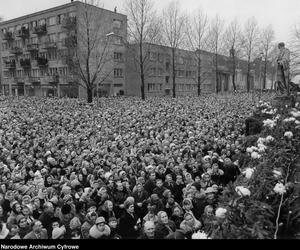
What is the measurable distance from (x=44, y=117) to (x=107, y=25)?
3302cm

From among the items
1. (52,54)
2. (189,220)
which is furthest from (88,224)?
(52,54)

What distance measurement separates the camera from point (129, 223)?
690cm

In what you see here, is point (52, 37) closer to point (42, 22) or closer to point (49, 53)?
point (49, 53)

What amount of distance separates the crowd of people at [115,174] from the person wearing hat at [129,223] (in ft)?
0.07

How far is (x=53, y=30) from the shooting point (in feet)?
170

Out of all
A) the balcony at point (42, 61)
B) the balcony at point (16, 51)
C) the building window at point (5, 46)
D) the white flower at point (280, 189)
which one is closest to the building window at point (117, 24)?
the balcony at point (42, 61)

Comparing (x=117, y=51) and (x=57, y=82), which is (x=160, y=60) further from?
(x=57, y=82)

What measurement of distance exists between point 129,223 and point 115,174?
253cm

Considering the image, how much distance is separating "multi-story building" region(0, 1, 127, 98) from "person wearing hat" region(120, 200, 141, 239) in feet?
127

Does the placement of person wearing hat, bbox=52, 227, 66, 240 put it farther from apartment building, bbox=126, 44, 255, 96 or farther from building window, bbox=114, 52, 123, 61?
building window, bbox=114, 52, 123, 61

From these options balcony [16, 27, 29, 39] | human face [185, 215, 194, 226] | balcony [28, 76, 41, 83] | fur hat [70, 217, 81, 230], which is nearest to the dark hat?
fur hat [70, 217, 81, 230]

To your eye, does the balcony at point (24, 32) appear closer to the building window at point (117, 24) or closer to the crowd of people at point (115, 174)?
the building window at point (117, 24)

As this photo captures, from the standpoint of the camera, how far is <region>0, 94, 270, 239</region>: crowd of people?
6.46 meters

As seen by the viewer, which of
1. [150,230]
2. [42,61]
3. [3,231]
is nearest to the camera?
[150,230]
